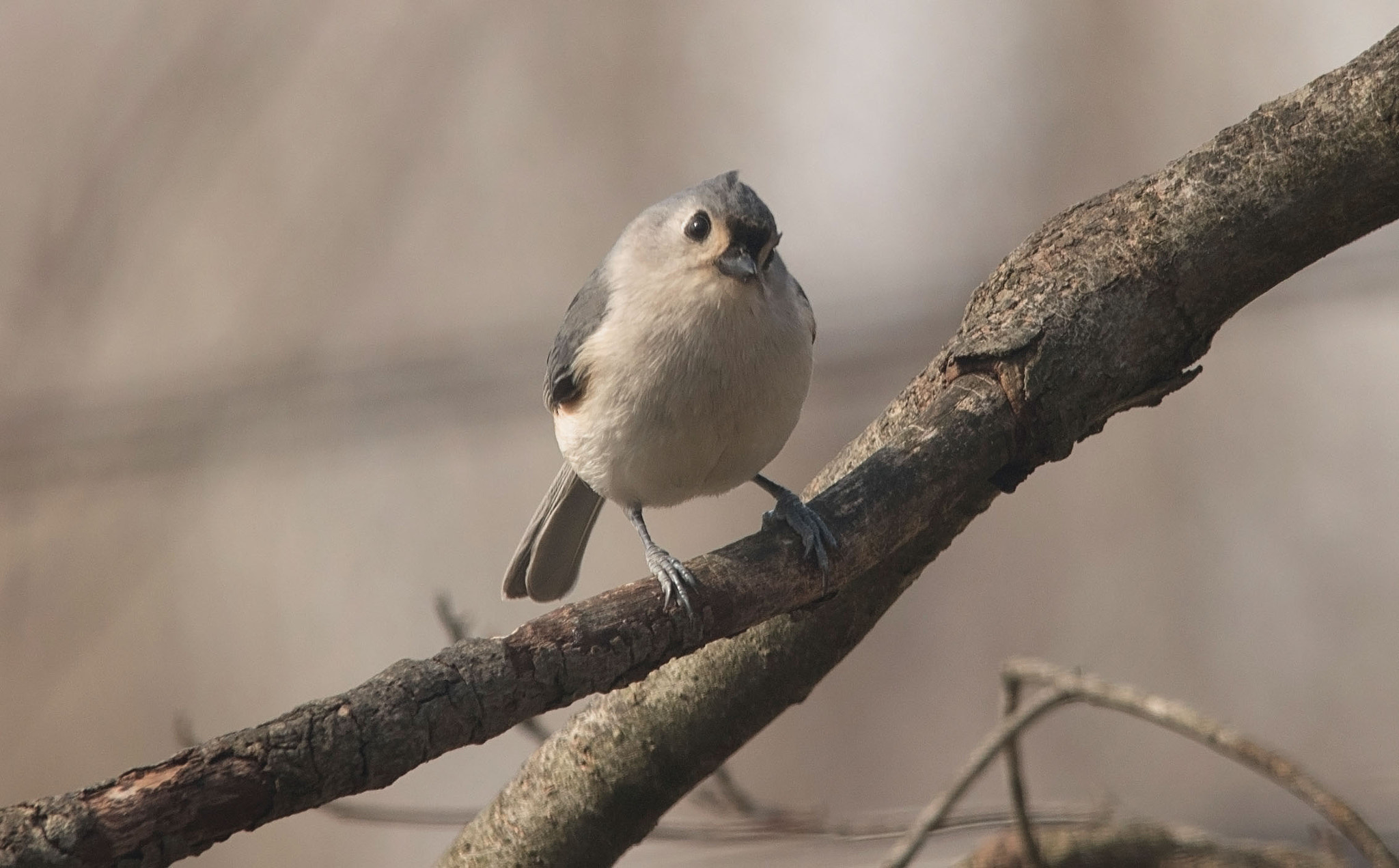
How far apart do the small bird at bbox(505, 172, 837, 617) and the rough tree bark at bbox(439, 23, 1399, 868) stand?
18cm

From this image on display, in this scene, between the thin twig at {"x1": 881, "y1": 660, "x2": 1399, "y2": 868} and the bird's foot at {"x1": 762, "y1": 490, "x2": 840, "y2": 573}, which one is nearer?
the bird's foot at {"x1": 762, "y1": 490, "x2": 840, "y2": 573}

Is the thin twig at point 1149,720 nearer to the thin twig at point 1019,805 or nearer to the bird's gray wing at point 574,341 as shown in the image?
the thin twig at point 1019,805

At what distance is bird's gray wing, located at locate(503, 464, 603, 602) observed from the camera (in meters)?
2.66

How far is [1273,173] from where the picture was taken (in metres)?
1.64

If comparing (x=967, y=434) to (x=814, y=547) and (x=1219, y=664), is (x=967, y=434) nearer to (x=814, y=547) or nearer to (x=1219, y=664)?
(x=814, y=547)

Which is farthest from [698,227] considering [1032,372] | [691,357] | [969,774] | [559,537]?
[969,774]

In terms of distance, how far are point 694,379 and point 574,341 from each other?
0.39 meters

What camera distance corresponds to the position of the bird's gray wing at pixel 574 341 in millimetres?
2182

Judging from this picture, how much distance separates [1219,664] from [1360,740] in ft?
1.49

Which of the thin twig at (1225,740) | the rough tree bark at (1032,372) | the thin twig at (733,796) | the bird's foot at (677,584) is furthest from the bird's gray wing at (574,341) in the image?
the thin twig at (1225,740)

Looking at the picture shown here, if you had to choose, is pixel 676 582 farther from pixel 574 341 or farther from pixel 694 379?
pixel 574 341

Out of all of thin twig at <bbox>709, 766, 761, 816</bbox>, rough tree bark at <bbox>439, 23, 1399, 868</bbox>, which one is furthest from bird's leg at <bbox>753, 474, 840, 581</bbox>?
thin twig at <bbox>709, 766, 761, 816</bbox>

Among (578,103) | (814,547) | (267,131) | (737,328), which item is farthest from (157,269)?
(814,547)

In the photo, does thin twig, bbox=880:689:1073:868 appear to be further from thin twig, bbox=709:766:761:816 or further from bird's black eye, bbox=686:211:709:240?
bird's black eye, bbox=686:211:709:240
